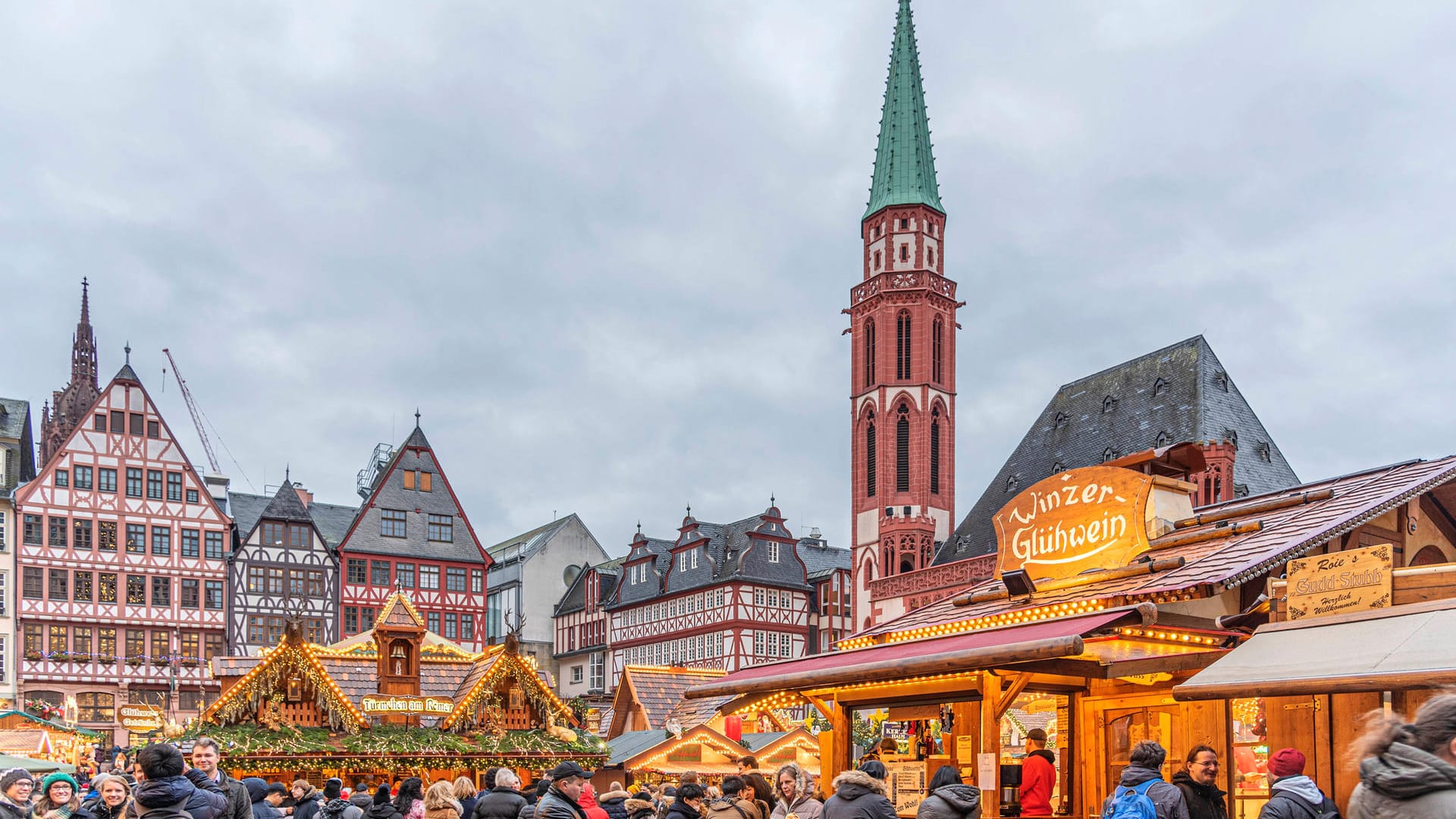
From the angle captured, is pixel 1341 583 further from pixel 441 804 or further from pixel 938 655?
pixel 441 804

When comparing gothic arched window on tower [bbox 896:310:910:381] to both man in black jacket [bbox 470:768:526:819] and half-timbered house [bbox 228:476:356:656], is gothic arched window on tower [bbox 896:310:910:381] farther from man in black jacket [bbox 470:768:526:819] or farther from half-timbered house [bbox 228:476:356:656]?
man in black jacket [bbox 470:768:526:819]

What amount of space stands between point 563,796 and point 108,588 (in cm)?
4227

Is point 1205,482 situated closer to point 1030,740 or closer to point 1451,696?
point 1030,740

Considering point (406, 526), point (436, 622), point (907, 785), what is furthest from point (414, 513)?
point (907, 785)

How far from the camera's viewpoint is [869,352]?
2131 inches

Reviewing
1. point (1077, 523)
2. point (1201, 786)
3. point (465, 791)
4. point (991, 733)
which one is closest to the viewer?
point (1201, 786)

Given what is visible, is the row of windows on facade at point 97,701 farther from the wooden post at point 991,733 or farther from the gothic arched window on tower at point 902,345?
the wooden post at point 991,733

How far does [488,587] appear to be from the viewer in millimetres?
69688

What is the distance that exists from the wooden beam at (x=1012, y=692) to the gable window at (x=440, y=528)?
41904 millimetres

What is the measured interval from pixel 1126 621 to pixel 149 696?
4172 centimetres

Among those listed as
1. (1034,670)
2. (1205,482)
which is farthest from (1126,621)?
(1205,482)

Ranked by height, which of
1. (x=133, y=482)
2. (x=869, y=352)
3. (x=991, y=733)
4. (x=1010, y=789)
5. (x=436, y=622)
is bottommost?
(x=436, y=622)

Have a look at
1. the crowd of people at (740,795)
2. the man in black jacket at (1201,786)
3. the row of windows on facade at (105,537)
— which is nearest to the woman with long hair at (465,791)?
the crowd of people at (740,795)

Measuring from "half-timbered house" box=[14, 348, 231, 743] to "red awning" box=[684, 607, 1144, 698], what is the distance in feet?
110
